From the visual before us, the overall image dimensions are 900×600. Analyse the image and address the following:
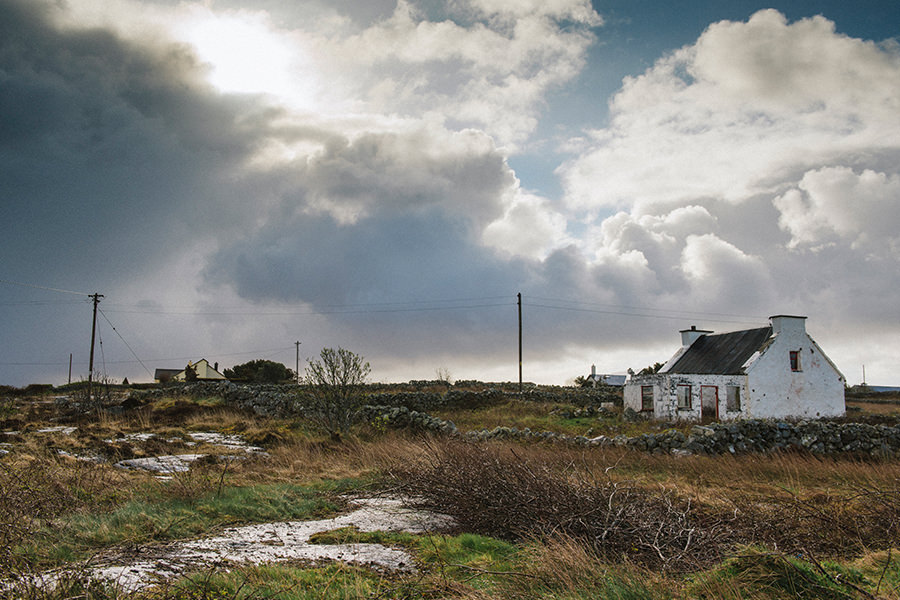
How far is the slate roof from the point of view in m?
29.2

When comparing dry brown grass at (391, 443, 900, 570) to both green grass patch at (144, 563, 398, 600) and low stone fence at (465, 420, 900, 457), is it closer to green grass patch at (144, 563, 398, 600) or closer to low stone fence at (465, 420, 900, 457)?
green grass patch at (144, 563, 398, 600)

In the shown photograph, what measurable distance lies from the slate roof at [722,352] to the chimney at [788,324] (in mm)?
460

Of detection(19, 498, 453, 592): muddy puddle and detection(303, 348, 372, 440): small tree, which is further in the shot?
detection(303, 348, 372, 440): small tree

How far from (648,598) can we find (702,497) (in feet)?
17.7

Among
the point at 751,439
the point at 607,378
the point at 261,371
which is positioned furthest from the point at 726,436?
the point at 261,371

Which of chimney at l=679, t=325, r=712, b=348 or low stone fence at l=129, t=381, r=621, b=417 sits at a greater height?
chimney at l=679, t=325, r=712, b=348

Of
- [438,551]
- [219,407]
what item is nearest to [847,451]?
[438,551]

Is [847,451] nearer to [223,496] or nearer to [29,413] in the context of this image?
[223,496]

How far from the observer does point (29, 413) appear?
25250 millimetres

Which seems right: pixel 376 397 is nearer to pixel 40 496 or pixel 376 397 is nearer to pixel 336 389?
pixel 336 389

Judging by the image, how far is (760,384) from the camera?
28172 mm

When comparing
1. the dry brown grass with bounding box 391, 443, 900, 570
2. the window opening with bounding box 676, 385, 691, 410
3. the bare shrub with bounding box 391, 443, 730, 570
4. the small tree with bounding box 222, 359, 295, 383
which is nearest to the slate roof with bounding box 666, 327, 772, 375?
the window opening with bounding box 676, 385, 691, 410

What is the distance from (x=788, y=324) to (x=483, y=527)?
92.7ft

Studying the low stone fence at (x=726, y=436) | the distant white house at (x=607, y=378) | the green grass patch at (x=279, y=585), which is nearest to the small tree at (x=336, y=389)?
the low stone fence at (x=726, y=436)
